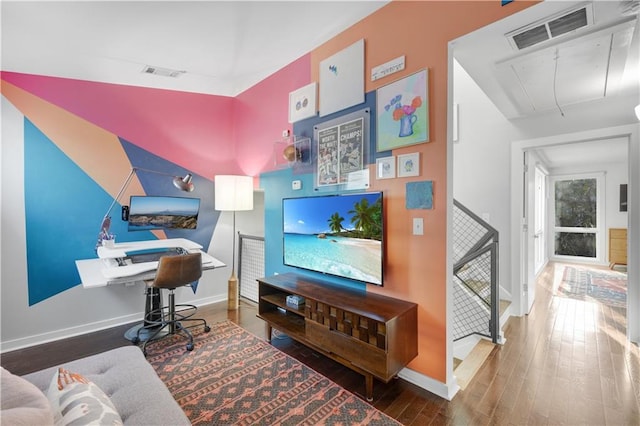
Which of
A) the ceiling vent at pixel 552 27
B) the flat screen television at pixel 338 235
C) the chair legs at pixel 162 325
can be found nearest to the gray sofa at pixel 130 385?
the chair legs at pixel 162 325

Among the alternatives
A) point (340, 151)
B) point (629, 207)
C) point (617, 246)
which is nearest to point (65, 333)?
point (340, 151)

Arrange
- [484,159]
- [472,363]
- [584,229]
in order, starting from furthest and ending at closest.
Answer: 1. [584,229]
2. [484,159]
3. [472,363]

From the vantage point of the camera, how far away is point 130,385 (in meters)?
1.28

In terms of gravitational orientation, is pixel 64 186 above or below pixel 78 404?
above

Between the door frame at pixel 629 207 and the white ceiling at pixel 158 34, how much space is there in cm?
257

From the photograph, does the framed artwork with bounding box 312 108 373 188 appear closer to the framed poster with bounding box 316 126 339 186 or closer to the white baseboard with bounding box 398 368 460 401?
the framed poster with bounding box 316 126 339 186

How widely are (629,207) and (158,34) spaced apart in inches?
196

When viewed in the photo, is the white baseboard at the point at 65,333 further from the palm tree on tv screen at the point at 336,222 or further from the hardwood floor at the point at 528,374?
the palm tree on tv screen at the point at 336,222

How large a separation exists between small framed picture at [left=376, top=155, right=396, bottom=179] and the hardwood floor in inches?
64.3

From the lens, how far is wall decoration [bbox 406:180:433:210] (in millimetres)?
2059

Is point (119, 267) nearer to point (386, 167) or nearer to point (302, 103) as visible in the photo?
point (302, 103)

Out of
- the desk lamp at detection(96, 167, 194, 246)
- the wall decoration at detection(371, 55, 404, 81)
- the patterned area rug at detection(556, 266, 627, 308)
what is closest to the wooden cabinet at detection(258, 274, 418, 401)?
the desk lamp at detection(96, 167, 194, 246)

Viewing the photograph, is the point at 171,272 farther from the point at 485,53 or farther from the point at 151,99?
the point at 485,53

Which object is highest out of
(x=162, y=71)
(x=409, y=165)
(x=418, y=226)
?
(x=162, y=71)
